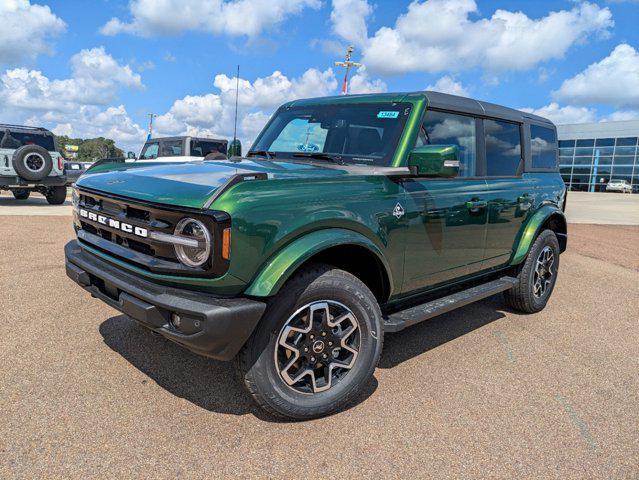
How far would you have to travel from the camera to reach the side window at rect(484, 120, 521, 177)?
4.14 metres

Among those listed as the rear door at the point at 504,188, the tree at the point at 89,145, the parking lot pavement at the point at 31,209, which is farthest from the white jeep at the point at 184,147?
the tree at the point at 89,145

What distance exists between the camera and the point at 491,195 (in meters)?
4.00

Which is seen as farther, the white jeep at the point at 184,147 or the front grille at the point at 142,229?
the white jeep at the point at 184,147

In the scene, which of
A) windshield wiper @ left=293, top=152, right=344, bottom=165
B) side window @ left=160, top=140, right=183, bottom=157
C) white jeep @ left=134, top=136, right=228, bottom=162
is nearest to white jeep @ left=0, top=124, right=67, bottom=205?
white jeep @ left=134, top=136, right=228, bottom=162

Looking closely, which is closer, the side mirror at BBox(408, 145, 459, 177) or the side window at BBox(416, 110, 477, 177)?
the side mirror at BBox(408, 145, 459, 177)

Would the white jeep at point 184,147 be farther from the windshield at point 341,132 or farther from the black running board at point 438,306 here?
the black running board at point 438,306

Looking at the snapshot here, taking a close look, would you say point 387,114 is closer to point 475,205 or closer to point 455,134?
point 455,134

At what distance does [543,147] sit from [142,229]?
14.0 feet

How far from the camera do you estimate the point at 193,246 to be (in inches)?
92.4

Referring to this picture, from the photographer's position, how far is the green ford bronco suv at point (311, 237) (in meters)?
2.38

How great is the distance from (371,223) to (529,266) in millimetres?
2542

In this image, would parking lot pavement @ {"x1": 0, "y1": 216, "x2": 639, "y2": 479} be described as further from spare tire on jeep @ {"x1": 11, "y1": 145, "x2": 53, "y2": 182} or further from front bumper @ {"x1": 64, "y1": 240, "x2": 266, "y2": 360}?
spare tire on jeep @ {"x1": 11, "y1": 145, "x2": 53, "y2": 182}

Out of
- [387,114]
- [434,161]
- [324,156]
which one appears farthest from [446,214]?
[324,156]

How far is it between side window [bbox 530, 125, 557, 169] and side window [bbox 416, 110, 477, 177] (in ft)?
4.11
